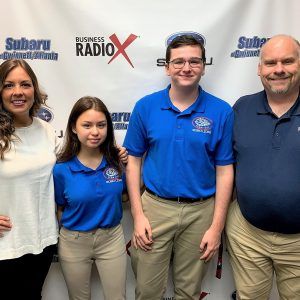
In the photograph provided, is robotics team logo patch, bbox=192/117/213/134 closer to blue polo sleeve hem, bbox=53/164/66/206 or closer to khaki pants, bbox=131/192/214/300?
khaki pants, bbox=131/192/214/300

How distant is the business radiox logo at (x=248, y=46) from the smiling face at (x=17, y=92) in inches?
45.0

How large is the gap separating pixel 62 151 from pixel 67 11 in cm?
79

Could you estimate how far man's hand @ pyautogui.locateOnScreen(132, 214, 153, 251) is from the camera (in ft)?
5.76

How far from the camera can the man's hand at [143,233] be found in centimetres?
176

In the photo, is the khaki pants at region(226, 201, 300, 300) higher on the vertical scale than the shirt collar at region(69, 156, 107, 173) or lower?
lower

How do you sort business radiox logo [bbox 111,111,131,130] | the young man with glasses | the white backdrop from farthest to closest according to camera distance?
business radiox logo [bbox 111,111,131,130], the white backdrop, the young man with glasses

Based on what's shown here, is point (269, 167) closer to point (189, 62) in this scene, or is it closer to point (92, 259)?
point (189, 62)

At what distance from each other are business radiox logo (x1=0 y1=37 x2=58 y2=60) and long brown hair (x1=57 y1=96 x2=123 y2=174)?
1.45 feet

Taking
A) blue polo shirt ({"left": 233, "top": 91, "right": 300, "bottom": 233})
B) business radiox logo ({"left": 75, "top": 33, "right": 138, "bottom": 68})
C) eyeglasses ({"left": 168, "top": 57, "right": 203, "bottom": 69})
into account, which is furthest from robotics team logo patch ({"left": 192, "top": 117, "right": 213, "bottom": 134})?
business radiox logo ({"left": 75, "top": 33, "right": 138, "bottom": 68})

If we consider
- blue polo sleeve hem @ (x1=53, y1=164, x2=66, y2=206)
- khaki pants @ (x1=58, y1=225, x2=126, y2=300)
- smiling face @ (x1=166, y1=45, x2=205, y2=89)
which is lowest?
khaki pants @ (x1=58, y1=225, x2=126, y2=300)

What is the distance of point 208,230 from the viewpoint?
1.75m

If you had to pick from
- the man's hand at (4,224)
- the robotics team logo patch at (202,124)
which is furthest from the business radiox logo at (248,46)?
the man's hand at (4,224)

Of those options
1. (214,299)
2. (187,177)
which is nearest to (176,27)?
(187,177)

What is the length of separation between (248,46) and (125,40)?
2.31 feet
